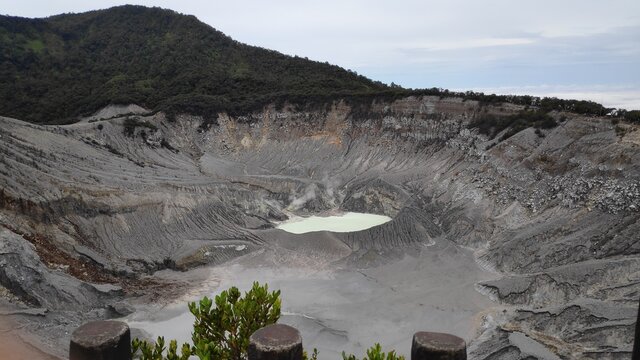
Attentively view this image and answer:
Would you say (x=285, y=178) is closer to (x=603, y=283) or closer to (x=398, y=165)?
(x=398, y=165)

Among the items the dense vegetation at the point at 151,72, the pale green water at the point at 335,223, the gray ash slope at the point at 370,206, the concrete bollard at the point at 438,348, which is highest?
the dense vegetation at the point at 151,72

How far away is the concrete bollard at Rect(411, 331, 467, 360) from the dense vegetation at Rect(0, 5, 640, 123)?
34.7 meters

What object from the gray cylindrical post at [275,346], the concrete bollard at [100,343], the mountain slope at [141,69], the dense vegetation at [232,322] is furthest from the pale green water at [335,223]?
the concrete bollard at [100,343]

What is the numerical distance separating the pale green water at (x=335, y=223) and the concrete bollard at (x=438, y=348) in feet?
94.0

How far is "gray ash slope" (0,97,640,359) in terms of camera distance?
2048 cm

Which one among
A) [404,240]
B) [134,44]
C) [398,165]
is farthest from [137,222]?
[134,44]

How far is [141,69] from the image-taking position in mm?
78500

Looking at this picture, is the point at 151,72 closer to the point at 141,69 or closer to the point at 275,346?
the point at 141,69

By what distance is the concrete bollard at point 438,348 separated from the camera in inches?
250

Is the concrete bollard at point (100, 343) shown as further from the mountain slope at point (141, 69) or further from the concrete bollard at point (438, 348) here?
the mountain slope at point (141, 69)

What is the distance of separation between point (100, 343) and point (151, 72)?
2985 inches

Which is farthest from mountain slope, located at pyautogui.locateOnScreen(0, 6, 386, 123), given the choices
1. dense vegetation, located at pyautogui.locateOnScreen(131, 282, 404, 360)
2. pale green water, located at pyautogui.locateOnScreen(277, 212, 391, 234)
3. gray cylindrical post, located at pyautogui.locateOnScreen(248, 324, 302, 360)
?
gray cylindrical post, located at pyautogui.locateOnScreen(248, 324, 302, 360)

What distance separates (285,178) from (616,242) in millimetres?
27447

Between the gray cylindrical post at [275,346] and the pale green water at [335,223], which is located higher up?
the gray cylindrical post at [275,346]
